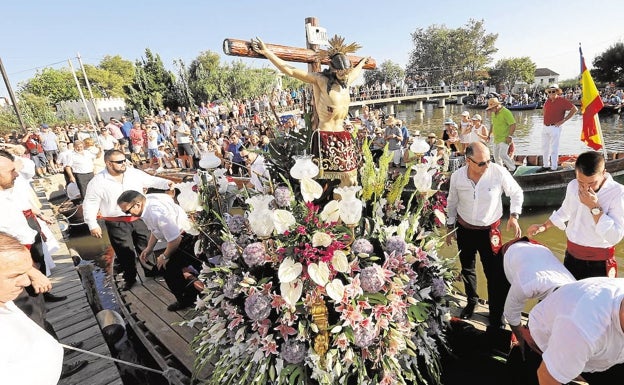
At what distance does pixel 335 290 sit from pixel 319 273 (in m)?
0.13

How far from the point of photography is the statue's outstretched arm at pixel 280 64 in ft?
7.65

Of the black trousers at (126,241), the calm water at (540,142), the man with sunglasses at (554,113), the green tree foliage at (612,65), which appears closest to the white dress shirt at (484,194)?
the calm water at (540,142)

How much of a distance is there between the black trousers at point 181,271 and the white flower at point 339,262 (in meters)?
2.17

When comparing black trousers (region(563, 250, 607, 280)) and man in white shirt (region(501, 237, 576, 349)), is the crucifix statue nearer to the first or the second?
man in white shirt (region(501, 237, 576, 349))

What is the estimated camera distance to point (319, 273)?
1.74 metres

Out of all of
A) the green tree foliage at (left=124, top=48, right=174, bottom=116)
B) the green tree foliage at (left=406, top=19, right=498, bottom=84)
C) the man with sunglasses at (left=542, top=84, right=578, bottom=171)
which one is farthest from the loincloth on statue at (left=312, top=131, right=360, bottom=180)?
the green tree foliage at (left=406, top=19, right=498, bottom=84)

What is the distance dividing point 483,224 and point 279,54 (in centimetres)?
237

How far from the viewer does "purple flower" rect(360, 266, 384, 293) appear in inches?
74.7

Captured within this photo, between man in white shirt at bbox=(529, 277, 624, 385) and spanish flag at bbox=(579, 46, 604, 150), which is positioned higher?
spanish flag at bbox=(579, 46, 604, 150)

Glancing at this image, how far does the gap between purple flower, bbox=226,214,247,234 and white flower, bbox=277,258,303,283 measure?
631 millimetres

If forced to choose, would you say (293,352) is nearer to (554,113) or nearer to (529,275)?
(529,275)

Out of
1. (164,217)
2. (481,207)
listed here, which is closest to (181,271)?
(164,217)

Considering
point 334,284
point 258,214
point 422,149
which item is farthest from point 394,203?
point 258,214

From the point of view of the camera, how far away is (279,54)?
8.21 ft
